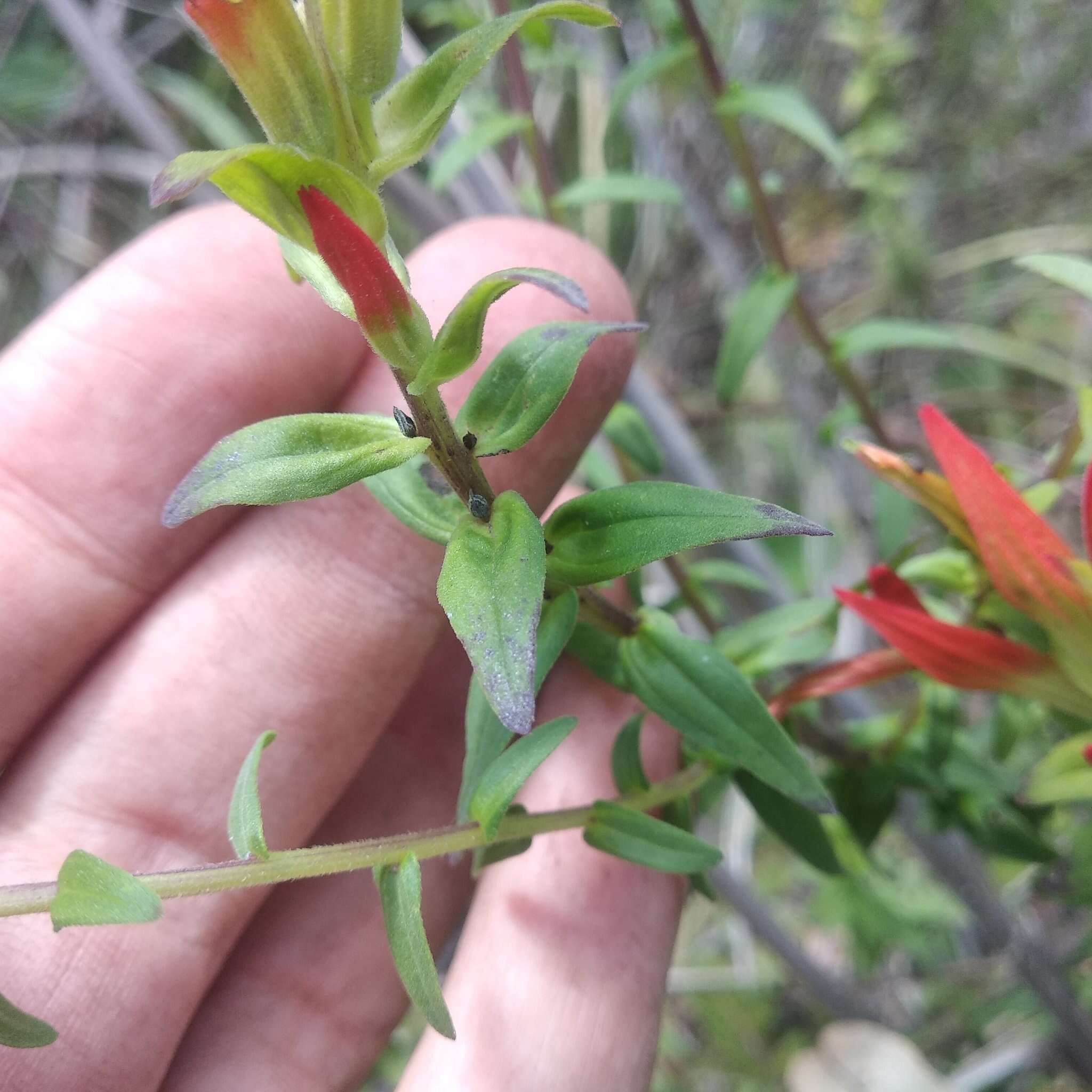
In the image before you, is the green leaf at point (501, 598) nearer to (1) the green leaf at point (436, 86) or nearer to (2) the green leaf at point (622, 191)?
(1) the green leaf at point (436, 86)

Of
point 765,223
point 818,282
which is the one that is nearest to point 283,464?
point 765,223

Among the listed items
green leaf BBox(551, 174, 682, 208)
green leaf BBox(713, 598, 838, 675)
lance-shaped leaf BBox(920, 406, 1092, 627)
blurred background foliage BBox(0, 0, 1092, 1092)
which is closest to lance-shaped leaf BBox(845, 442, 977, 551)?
lance-shaped leaf BBox(920, 406, 1092, 627)

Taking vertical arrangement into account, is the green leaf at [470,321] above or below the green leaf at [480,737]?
above

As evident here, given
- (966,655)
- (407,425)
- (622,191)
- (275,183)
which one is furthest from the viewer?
(622,191)

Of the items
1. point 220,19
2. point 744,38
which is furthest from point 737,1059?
A: point 744,38

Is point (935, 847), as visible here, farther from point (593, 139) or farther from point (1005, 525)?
point (593, 139)

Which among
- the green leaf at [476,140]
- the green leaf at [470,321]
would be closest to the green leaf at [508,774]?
the green leaf at [470,321]

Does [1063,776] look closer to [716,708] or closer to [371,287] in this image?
[716,708]
